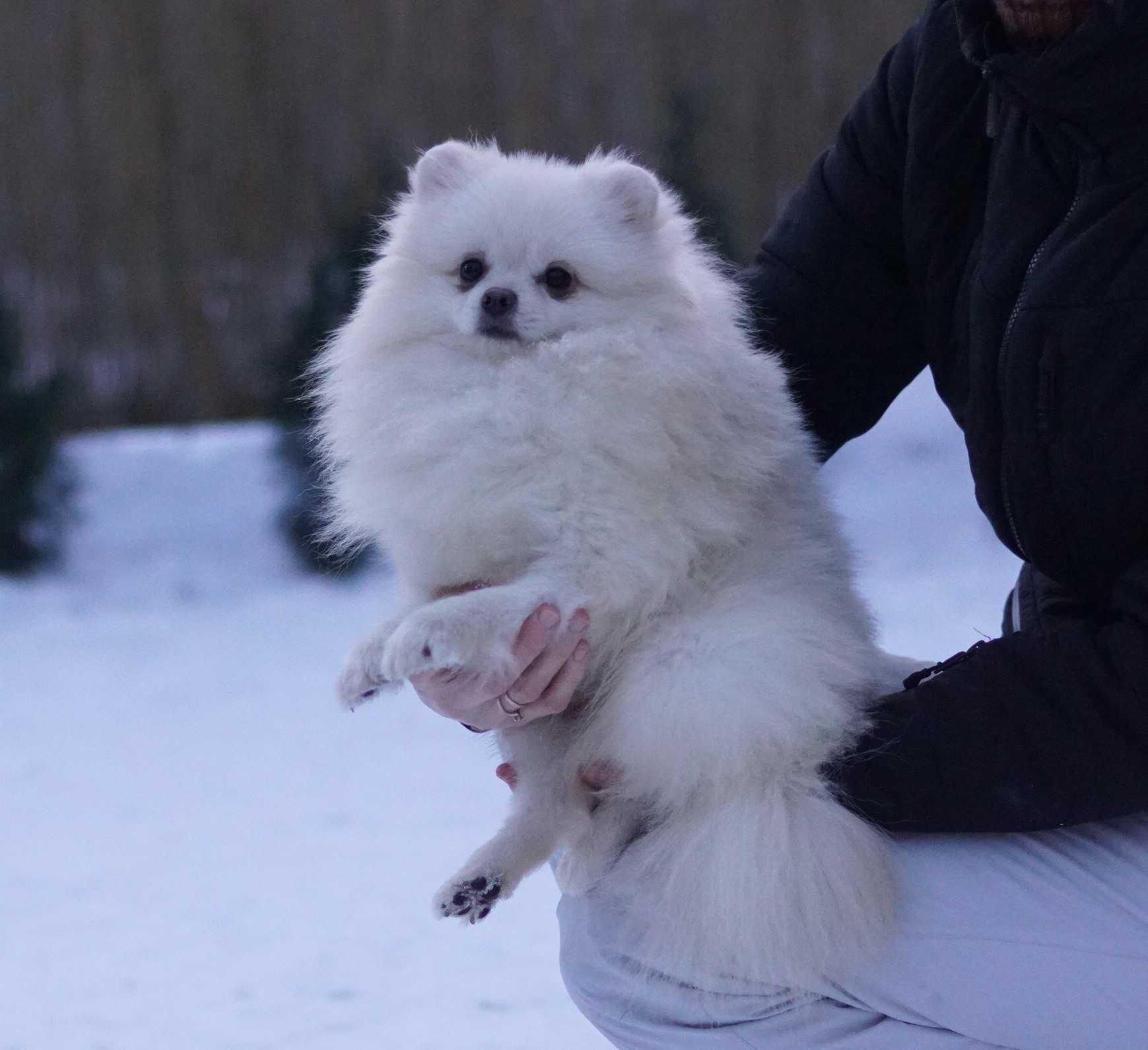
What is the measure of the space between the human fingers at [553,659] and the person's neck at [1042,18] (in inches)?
39.7

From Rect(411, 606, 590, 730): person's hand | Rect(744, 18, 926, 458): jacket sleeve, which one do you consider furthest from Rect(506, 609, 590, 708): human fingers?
Rect(744, 18, 926, 458): jacket sleeve

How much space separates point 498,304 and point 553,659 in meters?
0.60

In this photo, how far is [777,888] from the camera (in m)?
1.85

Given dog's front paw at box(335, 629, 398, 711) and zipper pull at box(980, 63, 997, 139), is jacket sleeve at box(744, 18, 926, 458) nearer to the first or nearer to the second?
zipper pull at box(980, 63, 997, 139)

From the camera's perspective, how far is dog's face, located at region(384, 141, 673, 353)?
226 centimetres

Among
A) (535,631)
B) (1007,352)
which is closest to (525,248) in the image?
(535,631)

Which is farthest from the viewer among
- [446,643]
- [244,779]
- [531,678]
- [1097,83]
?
[244,779]

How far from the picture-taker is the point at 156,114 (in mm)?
7625

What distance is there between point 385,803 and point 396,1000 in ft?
4.20

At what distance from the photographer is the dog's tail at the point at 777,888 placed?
1.84 meters

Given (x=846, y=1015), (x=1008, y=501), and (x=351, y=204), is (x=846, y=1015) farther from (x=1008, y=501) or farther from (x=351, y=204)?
(x=351, y=204)

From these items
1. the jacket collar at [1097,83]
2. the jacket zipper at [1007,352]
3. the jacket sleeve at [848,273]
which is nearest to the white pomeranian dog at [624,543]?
the jacket sleeve at [848,273]

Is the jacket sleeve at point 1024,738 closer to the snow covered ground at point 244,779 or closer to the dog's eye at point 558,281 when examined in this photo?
the snow covered ground at point 244,779

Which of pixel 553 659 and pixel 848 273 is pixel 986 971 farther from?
pixel 848 273
